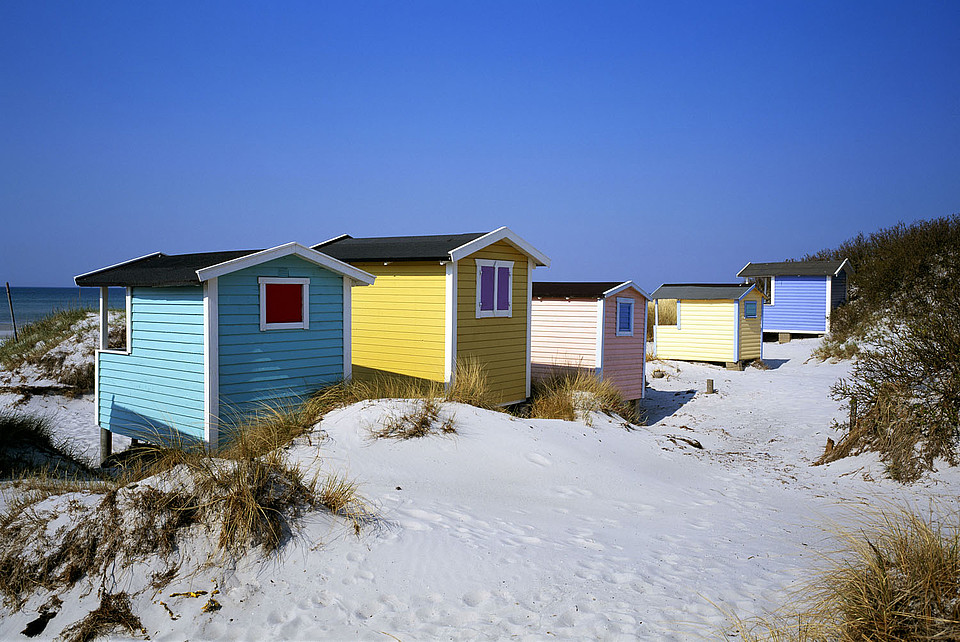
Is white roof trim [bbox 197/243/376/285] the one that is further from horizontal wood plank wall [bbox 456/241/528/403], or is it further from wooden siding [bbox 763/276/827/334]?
wooden siding [bbox 763/276/827/334]

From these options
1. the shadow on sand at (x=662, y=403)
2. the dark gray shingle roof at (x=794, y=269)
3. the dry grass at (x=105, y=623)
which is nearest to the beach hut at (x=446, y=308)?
the shadow on sand at (x=662, y=403)

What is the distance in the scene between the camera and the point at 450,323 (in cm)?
1345

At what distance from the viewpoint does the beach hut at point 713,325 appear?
25.0m

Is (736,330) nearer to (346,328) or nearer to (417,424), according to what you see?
(346,328)

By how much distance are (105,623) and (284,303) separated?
6.77m

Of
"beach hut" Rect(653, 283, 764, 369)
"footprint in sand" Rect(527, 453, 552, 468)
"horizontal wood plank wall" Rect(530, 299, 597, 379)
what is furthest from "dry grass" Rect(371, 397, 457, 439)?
"beach hut" Rect(653, 283, 764, 369)

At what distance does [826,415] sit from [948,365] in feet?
25.8

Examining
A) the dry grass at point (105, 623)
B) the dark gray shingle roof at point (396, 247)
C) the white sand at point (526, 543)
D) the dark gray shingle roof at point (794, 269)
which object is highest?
the dark gray shingle roof at point (794, 269)

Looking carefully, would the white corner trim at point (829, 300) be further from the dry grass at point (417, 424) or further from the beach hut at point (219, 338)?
the dry grass at point (417, 424)

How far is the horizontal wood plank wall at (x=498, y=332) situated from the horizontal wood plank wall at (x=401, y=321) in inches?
17.8

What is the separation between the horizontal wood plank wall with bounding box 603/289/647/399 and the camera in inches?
720

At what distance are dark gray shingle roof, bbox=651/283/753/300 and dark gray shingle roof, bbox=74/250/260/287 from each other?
1668 cm

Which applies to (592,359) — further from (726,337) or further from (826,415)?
(726,337)

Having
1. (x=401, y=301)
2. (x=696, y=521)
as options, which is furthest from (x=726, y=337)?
(x=696, y=521)
